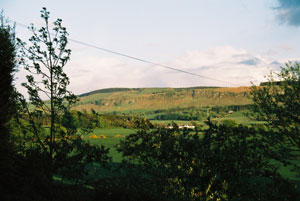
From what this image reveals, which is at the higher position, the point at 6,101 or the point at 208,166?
the point at 6,101

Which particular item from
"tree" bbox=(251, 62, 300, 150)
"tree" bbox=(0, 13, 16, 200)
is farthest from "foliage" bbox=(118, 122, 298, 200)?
"tree" bbox=(251, 62, 300, 150)

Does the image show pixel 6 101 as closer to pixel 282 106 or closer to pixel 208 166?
pixel 208 166

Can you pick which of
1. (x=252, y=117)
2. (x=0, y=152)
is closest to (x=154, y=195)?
(x=0, y=152)

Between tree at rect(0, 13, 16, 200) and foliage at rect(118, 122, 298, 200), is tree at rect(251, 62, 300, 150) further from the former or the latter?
tree at rect(0, 13, 16, 200)

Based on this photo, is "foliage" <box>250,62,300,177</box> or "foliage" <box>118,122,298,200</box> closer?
"foliage" <box>118,122,298,200</box>

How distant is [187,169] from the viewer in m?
7.27

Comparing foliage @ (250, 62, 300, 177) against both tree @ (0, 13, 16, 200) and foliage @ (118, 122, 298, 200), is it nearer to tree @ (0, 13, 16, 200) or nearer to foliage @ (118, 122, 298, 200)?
foliage @ (118, 122, 298, 200)

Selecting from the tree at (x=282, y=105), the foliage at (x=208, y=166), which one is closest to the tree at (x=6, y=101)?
the foliage at (x=208, y=166)

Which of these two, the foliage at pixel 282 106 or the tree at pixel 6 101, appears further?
the foliage at pixel 282 106

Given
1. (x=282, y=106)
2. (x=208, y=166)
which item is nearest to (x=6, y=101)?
(x=208, y=166)

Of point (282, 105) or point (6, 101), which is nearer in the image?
point (6, 101)

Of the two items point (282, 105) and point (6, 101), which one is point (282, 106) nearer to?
point (282, 105)

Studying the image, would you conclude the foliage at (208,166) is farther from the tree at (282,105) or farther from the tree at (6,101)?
the tree at (282,105)

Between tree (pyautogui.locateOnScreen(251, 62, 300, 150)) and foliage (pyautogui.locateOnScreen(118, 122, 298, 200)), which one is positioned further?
tree (pyautogui.locateOnScreen(251, 62, 300, 150))
